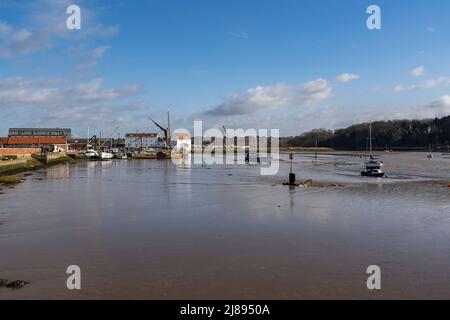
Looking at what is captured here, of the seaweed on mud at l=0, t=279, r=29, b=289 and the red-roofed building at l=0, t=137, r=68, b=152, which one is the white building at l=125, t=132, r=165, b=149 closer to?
the red-roofed building at l=0, t=137, r=68, b=152

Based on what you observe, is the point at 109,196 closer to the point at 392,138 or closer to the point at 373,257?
the point at 373,257

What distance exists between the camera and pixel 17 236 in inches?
455

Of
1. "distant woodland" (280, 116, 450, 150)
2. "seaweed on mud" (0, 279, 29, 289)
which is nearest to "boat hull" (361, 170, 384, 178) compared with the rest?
"seaweed on mud" (0, 279, 29, 289)

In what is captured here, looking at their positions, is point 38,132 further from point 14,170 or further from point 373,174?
point 373,174

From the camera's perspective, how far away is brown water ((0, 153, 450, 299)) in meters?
7.57

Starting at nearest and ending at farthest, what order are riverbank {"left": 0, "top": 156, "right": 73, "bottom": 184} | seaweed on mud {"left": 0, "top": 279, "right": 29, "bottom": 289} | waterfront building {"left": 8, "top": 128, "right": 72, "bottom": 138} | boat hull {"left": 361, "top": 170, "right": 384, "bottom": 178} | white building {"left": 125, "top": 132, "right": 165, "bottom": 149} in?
seaweed on mud {"left": 0, "top": 279, "right": 29, "bottom": 289} → riverbank {"left": 0, "top": 156, "right": 73, "bottom": 184} → boat hull {"left": 361, "top": 170, "right": 384, "bottom": 178} → waterfront building {"left": 8, "top": 128, "right": 72, "bottom": 138} → white building {"left": 125, "top": 132, "right": 165, "bottom": 149}

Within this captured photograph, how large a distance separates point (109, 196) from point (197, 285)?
575 inches

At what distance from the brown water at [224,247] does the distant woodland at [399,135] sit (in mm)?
136548

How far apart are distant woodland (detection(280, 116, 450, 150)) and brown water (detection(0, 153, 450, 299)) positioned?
448ft

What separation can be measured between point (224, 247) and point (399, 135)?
153 metres

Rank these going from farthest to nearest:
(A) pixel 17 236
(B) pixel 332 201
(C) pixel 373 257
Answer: (B) pixel 332 201 → (A) pixel 17 236 → (C) pixel 373 257

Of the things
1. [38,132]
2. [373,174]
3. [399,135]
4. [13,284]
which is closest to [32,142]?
[38,132]

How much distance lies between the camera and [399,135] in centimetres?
15000
